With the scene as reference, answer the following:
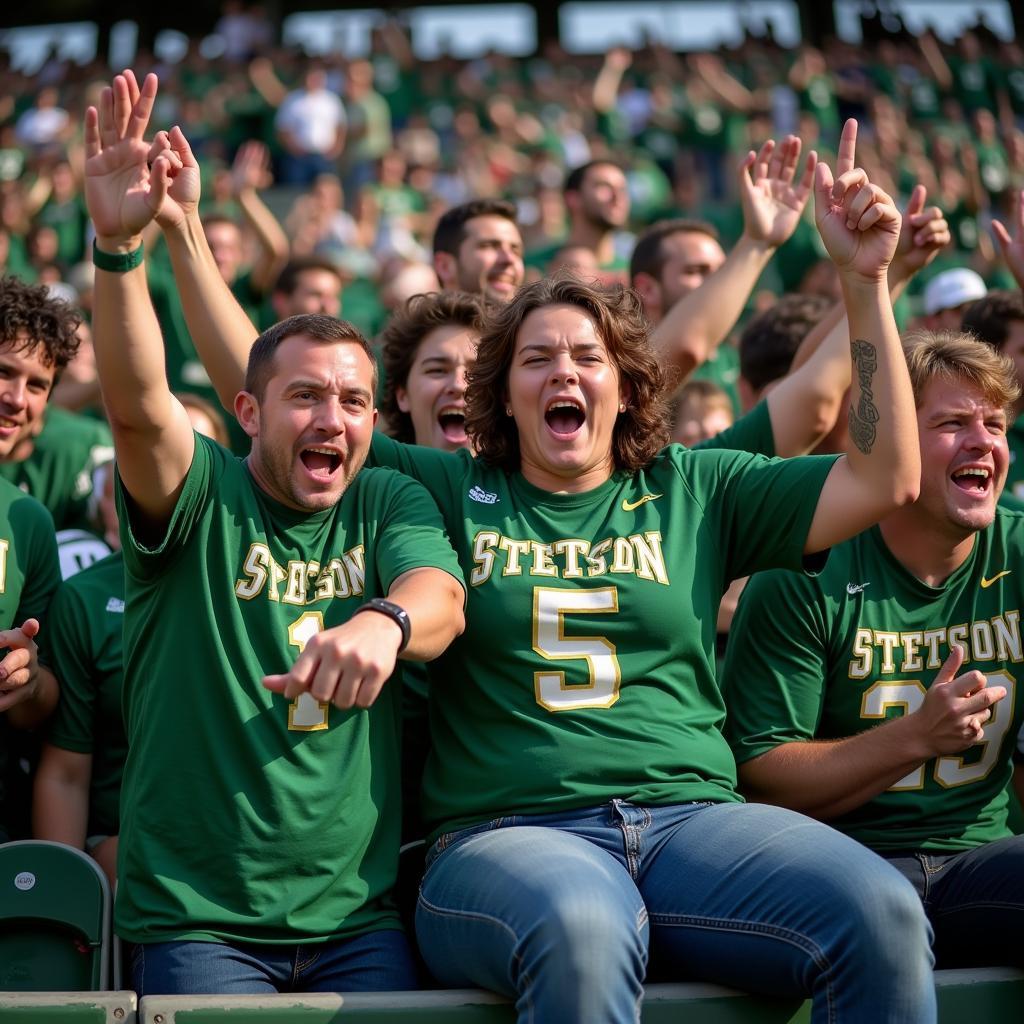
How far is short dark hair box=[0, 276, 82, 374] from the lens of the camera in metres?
3.74

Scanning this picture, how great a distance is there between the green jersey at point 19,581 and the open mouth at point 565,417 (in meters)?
1.32

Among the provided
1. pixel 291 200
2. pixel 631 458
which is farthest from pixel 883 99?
pixel 631 458

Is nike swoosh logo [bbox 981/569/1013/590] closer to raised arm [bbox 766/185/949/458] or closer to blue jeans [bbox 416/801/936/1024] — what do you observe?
raised arm [bbox 766/185/949/458]

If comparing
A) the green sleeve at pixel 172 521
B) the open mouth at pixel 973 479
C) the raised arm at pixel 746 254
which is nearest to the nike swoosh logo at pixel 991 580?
the open mouth at pixel 973 479

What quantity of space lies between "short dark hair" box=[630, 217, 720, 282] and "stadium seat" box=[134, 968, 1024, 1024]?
3360 mm

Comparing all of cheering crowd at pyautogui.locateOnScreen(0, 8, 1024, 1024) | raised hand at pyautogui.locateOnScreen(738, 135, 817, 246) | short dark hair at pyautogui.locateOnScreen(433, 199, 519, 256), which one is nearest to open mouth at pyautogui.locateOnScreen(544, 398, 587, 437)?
cheering crowd at pyautogui.locateOnScreen(0, 8, 1024, 1024)

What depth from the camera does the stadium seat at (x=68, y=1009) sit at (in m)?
2.42

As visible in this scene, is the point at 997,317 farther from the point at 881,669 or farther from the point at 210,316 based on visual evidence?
the point at 210,316

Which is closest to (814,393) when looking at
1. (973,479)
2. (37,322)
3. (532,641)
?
(973,479)

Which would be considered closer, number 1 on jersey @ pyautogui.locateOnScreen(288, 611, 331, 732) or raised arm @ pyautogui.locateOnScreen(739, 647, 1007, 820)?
number 1 on jersey @ pyautogui.locateOnScreen(288, 611, 331, 732)

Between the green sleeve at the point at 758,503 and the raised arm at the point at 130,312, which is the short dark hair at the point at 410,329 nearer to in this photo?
the green sleeve at the point at 758,503

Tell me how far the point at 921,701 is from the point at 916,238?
122 centimetres

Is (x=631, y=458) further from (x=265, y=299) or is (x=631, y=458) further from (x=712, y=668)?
(x=265, y=299)

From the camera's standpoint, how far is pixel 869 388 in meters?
2.88
